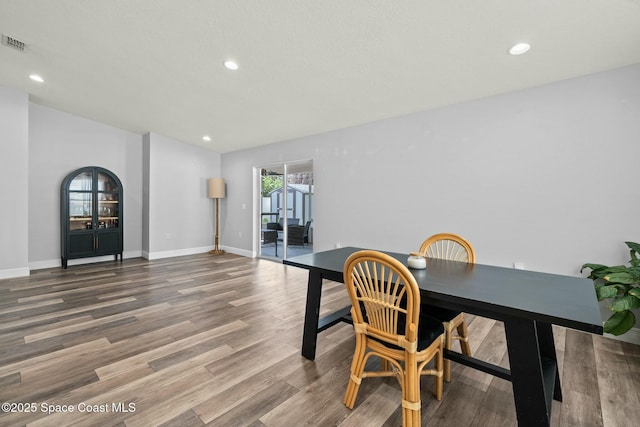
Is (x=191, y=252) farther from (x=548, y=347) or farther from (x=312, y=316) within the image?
(x=548, y=347)

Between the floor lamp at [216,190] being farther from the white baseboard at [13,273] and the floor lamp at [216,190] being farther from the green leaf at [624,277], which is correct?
the green leaf at [624,277]

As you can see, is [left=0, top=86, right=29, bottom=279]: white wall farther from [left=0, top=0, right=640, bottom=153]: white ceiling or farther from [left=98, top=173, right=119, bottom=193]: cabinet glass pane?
[left=98, top=173, right=119, bottom=193]: cabinet glass pane

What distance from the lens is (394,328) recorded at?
4.89 feet

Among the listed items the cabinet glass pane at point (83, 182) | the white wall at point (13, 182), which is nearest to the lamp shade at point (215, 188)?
the cabinet glass pane at point (83, 182)

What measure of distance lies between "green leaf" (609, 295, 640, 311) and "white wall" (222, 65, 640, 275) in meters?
0.80

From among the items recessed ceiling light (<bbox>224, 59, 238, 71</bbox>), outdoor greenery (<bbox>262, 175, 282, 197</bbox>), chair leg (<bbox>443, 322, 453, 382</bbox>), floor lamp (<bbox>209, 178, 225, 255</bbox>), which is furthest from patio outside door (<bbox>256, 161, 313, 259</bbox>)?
chair leg (<bbox>443, 322, 453, 382</bbox>)

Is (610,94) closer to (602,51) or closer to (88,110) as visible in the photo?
(602,51)

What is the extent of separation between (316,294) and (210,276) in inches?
Answer: 121

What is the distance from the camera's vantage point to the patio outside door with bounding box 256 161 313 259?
6.12m

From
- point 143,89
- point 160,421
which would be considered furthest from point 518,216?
point 143,89

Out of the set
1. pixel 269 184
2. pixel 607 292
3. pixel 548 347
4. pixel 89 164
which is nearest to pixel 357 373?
pixel 548 347

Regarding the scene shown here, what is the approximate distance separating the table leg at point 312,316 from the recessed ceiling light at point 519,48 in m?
2.55

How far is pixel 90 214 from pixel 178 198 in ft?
5.27

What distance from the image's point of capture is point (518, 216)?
121 inches
